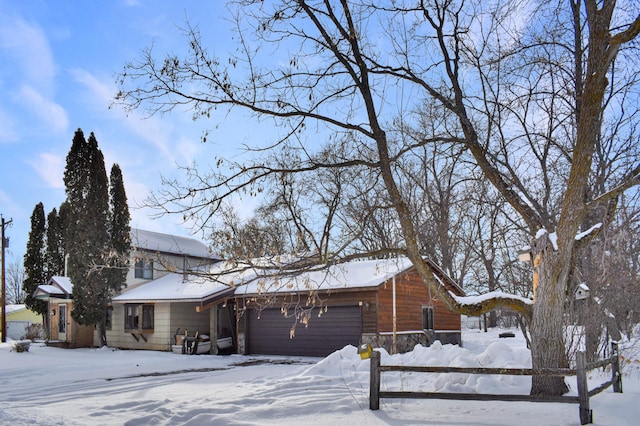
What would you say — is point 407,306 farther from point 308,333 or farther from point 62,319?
point 62,319

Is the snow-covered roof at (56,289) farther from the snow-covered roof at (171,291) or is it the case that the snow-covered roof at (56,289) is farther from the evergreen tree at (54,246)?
the evergreen tree at (54,246)

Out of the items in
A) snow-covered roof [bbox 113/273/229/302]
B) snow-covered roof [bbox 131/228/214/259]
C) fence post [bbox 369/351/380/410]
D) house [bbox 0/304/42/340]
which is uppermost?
snow-covered roof [bbox 131/228/214/259]

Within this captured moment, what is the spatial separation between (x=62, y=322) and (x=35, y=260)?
9827 millimetres

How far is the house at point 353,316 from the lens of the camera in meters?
20.0

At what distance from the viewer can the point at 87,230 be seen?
27.6 meters

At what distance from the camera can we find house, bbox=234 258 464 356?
787 inches

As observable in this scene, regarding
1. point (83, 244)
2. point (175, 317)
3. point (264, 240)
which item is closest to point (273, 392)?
point (264, 240)

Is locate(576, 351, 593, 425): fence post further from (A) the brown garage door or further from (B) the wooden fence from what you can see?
(A) the brown garage door

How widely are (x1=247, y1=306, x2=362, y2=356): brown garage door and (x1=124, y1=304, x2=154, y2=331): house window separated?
6088mm

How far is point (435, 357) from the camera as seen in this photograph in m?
13.8

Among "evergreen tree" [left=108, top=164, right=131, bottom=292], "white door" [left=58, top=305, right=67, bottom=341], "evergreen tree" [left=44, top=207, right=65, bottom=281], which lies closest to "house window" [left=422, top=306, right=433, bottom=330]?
Answer: "evergreen tree" [left=108, top=164, right=131, bottom=292]

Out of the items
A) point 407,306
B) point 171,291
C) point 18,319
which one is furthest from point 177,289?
point 18,319

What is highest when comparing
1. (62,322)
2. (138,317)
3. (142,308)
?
(142,308)

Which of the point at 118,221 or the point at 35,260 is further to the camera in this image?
the point at 35,260
